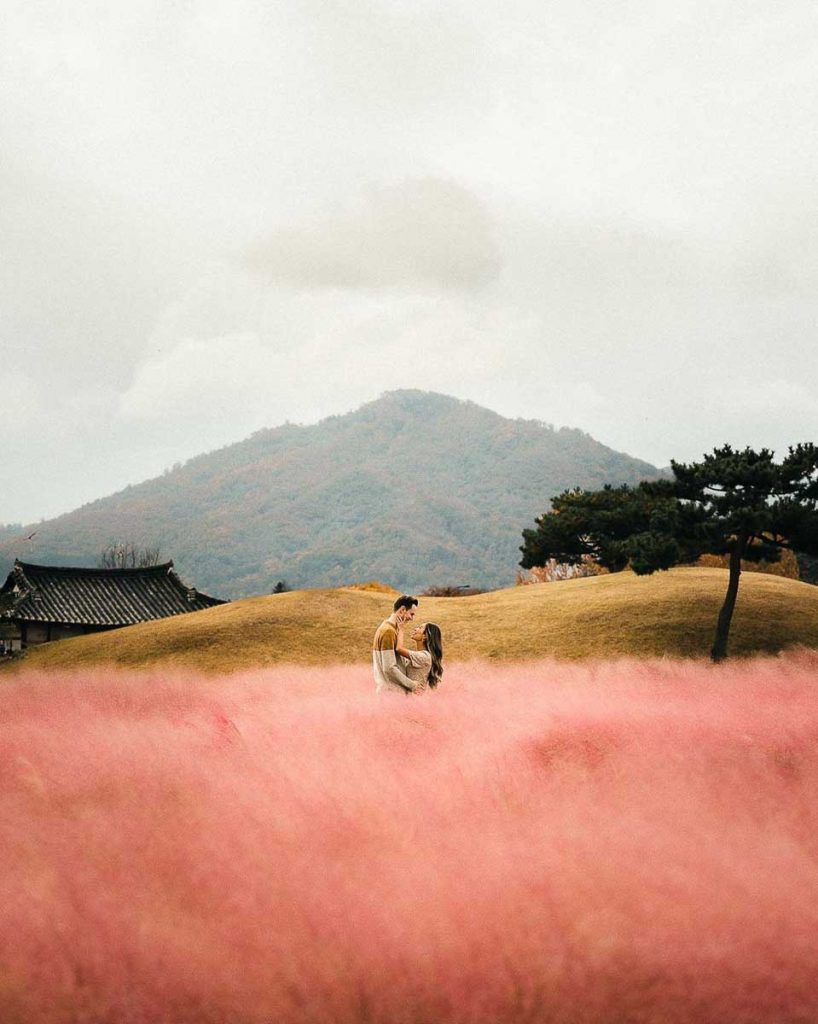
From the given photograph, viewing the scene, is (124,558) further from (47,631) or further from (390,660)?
(390,660)

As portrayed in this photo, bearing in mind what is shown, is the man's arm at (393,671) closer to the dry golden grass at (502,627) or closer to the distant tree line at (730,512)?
the distant tree line at (730,512)

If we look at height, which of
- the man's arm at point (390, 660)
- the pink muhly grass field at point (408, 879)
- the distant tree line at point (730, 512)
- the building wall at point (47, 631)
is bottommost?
the building wall at point (47, 631)

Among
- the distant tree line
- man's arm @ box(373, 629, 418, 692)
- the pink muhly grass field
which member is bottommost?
the pink muhly grass field

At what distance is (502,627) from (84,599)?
24610mm

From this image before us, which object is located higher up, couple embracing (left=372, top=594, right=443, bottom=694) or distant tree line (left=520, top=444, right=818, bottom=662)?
distant tree line (left=520, top=444, right=818, bottom=662)

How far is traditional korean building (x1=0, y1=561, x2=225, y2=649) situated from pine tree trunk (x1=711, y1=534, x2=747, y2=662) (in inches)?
1035

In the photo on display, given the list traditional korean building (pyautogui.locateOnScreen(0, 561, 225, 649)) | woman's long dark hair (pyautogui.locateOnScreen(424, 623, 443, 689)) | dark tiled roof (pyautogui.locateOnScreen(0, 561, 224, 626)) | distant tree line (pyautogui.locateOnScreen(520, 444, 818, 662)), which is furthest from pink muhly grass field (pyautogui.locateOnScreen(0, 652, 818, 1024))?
dark tiled roof (pyautogui.locateOnScreen(0, 561, 224, 626))

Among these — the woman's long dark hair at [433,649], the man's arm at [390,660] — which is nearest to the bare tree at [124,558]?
the woman's long dark hair at [433,649]

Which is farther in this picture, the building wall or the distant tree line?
the building wall

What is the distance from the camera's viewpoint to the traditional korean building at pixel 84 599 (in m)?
39.4

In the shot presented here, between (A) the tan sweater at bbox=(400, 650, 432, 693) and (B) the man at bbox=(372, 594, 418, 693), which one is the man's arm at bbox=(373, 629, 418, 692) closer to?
(B) the man at bbox=(372, 594, 418, 693)

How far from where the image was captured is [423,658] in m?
11.1

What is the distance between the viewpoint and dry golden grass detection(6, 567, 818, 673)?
2562cm

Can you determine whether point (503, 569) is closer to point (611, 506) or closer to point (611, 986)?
point (611, 506)
